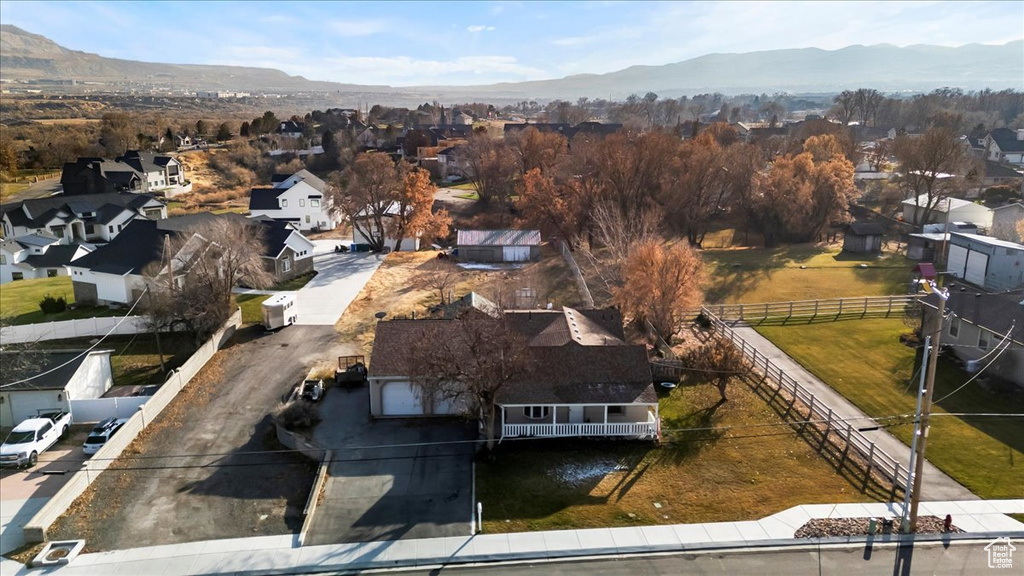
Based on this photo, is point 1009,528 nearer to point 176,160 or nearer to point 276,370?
point 276,370

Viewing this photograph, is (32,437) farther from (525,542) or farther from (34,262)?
(34,262)

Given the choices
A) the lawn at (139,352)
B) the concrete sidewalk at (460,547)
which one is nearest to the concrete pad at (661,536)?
the concrete sidewalk at (460,547)

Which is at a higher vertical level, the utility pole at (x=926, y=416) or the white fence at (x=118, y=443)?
the utility pole at (x=926, y=416)

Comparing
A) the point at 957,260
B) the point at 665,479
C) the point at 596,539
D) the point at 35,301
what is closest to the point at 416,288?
the point at 35,301

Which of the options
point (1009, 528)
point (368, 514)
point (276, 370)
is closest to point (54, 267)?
point (276, 370)

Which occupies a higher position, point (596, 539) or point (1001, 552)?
point (1001, 552)

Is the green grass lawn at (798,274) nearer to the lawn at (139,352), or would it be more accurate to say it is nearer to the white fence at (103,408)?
the lawn at (139,352)

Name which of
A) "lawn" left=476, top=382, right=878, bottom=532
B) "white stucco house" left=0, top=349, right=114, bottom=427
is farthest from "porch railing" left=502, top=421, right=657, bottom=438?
"white stucco house" left=0, top=349, right=114, bottom=427
